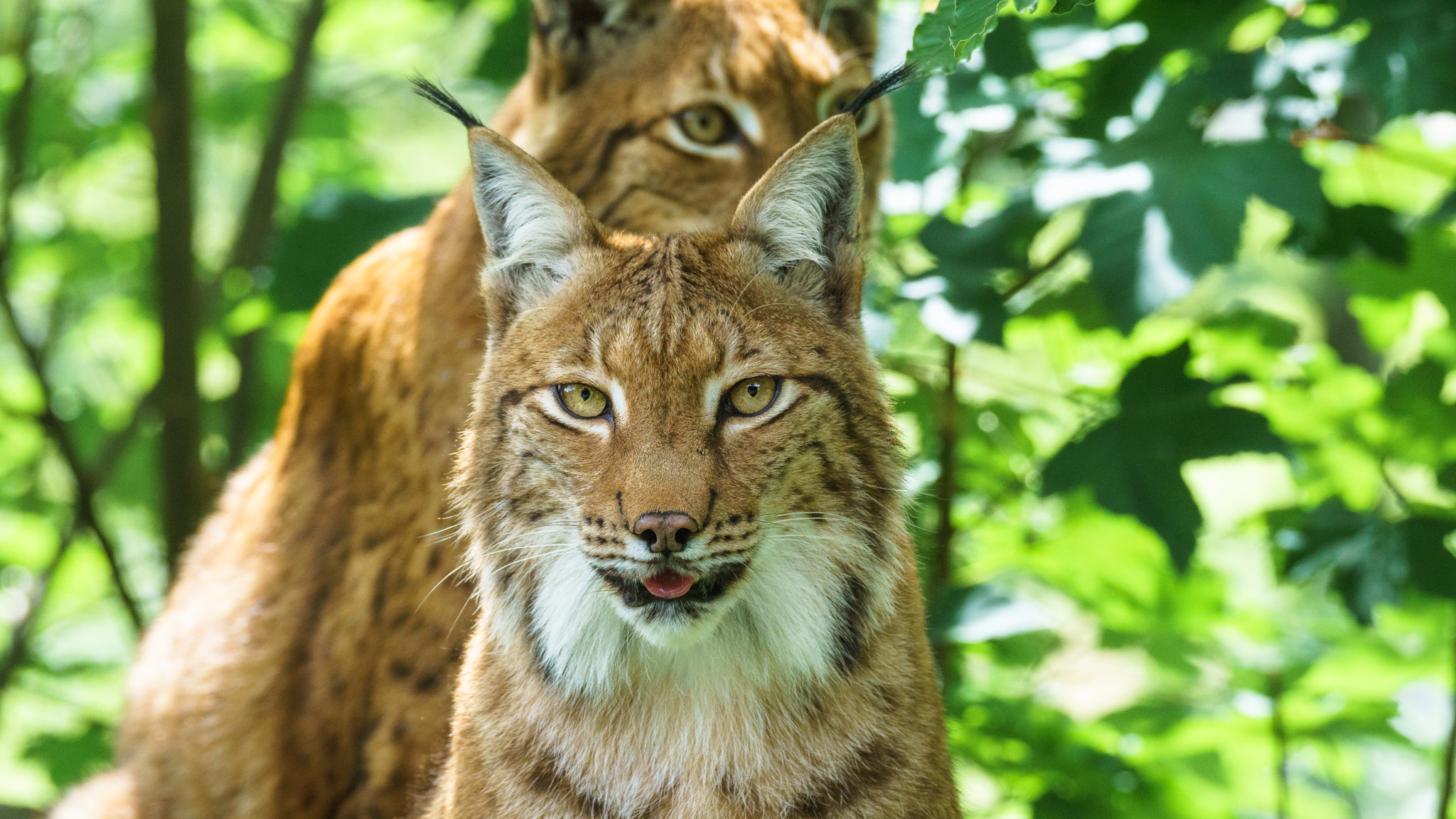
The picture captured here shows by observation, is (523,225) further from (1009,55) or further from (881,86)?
(1009,55)

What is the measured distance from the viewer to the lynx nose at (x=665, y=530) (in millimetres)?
2430

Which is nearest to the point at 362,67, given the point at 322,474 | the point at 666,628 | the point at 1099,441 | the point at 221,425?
the point at 221,425

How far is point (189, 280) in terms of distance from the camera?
5602 millimetres

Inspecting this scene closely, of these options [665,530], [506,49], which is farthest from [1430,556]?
[506,49]

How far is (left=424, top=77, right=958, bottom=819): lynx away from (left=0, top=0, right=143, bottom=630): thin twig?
3331mm

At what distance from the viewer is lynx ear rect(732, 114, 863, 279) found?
275cm

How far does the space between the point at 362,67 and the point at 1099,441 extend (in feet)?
18.1

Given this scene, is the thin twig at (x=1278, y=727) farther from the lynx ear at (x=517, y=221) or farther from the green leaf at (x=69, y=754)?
the green leaf at (x=69, y=754)

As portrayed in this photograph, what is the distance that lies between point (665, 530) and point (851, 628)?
24.8 inches

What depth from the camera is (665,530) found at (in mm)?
2430

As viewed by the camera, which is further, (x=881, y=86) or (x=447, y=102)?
(x=447, y=102)

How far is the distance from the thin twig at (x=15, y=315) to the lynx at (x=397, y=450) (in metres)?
1.64

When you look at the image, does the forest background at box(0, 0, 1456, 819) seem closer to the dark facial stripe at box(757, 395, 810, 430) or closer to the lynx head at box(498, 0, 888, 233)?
the lynx head at box(498, 0, 888, 233)

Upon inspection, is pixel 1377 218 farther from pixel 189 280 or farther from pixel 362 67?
pixel 362 67
